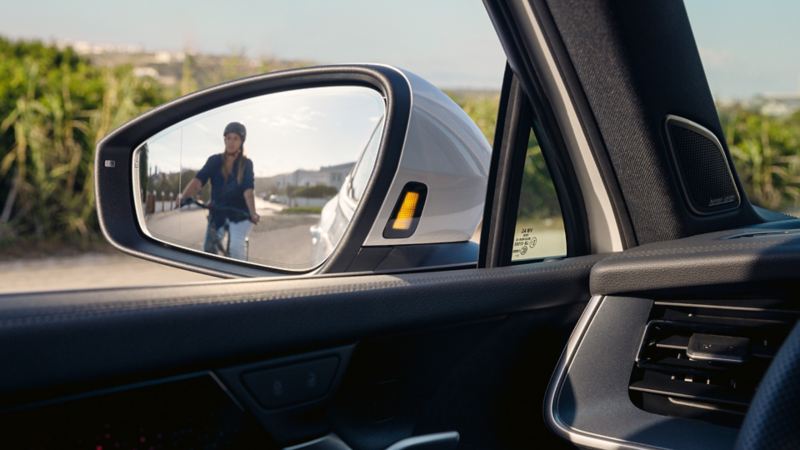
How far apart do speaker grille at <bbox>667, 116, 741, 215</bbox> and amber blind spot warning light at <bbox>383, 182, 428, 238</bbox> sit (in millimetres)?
804

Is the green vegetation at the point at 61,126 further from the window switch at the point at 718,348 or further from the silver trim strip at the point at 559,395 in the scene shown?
the window switch at the point at 718,348

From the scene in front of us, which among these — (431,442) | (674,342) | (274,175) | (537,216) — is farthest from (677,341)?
(274,175)

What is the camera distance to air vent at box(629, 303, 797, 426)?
216 cm

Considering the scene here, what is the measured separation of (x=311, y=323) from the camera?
6.54 feet

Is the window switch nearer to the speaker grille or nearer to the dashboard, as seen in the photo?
the dashboard

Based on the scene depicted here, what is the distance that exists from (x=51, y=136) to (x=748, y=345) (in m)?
9.94

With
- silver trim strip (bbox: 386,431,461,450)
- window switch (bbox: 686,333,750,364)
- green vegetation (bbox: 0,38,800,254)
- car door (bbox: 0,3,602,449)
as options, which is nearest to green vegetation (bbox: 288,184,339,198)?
car door (bbox: 0,3,602,449)

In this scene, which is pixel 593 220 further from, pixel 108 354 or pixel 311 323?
pixel 108 354

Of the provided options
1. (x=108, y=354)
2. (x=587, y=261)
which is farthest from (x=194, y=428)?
(x=587, y=261)

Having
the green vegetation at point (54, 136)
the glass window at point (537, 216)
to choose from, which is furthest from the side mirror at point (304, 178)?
the green vegetation at point (54, 136)

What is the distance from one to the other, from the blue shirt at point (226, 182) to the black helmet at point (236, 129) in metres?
0.09

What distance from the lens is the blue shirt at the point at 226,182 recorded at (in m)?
2.72

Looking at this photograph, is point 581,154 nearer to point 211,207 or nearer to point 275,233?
point 275,233

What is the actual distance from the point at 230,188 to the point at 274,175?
15 cm
